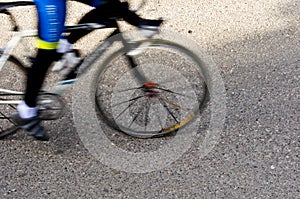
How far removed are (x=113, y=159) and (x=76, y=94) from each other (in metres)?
0.75

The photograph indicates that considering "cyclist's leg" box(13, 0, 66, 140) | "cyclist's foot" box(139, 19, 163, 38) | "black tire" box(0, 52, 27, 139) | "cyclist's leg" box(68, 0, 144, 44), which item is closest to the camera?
"cyclist's leg" box(13, 0, 66, 140)

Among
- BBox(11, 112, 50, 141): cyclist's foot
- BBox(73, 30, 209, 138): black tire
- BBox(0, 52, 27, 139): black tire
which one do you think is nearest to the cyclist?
BBox(11, 112, 50, 141): cyclist's foot

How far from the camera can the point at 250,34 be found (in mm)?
4371

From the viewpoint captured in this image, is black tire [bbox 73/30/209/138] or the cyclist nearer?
the cyclist

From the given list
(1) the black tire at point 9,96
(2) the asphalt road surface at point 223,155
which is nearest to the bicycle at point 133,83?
(1) the black tire at point 9,96

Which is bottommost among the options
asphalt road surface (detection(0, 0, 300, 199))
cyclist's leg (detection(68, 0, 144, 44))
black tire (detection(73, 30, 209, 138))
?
asphalt road surface (detection(0, 0, 300, 199))

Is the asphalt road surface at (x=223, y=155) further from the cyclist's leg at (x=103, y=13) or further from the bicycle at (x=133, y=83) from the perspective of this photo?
the cyclist's leg at (x=103, y=13)

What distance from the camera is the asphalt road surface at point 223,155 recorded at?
2961 millimetres

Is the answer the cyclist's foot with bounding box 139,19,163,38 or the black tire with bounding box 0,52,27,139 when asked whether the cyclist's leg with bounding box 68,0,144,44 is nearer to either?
the cyclist's foot with bounding box 139,19,163,38

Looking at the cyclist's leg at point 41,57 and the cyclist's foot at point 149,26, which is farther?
the cyclist's foot at point 149,26

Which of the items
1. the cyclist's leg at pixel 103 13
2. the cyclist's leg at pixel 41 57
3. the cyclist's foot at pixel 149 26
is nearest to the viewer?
the cyclist's leg at pixel 41 57

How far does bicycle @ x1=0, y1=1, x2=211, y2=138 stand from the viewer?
2.96m

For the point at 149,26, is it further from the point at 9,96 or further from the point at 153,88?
the point at 9,96

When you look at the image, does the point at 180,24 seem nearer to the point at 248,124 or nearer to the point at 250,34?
the point at 250,34
